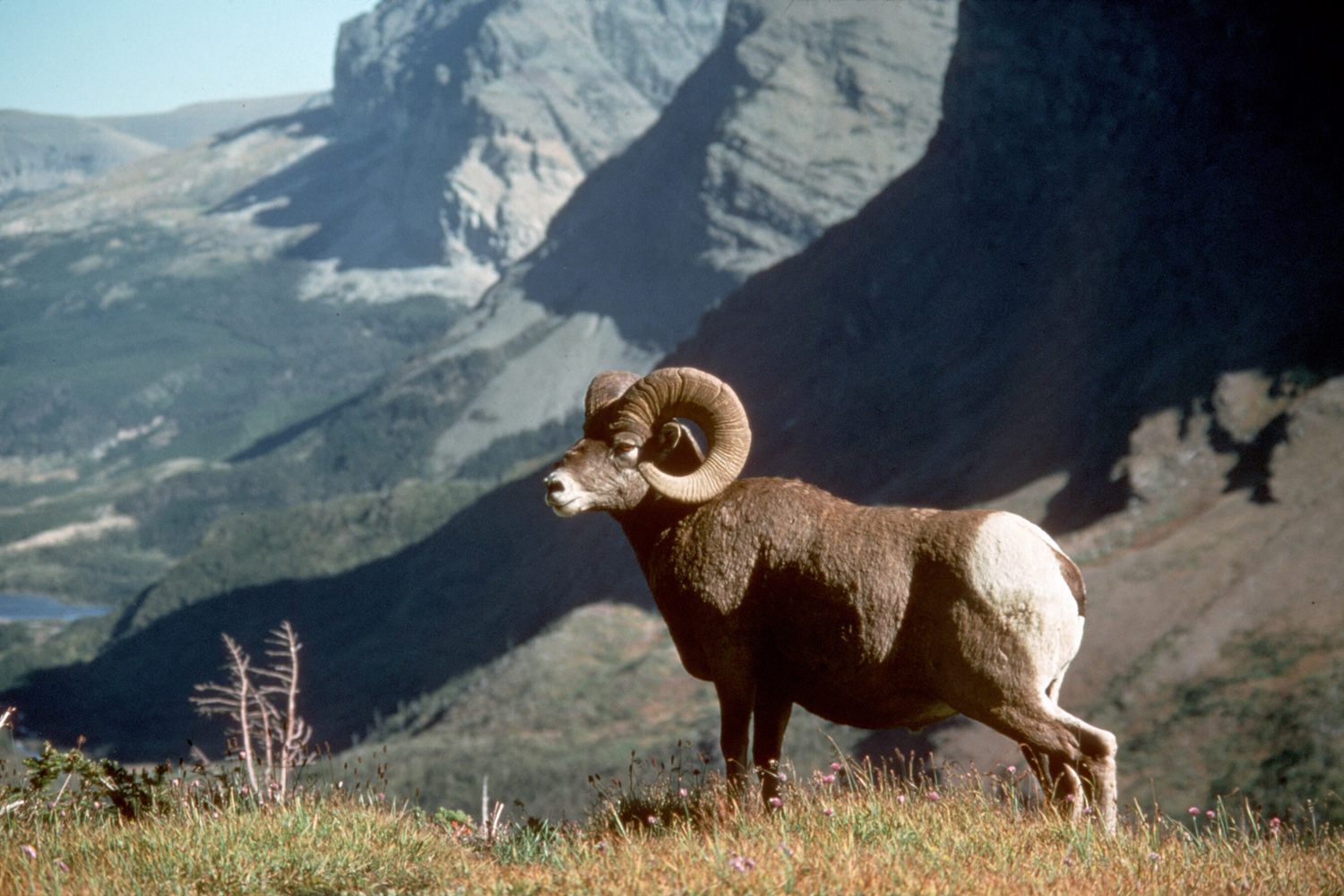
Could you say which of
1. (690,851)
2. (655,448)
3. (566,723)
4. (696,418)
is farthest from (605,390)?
(566,723)

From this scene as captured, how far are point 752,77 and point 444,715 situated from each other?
331ft

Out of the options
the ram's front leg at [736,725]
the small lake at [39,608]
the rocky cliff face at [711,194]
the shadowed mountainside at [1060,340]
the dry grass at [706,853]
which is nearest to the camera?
the dry grass at [706,853]

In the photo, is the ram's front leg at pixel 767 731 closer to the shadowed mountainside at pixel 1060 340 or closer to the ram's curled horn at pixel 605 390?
the ram's curled horn at pixel 605 390

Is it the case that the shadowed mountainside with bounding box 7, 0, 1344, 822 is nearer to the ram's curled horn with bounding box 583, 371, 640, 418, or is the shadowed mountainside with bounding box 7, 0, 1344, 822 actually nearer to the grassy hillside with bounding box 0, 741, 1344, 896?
the grassy hillside with bounding box 0, 741, 1344, 896

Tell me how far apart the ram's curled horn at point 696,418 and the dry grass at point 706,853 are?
2056 millimetres

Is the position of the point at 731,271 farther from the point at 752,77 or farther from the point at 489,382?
the point at 489,382

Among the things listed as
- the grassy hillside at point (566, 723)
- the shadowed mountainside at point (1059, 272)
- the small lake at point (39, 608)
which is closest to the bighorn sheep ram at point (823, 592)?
the grassy hillside at point (566, 723)

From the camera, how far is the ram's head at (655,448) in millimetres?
8188

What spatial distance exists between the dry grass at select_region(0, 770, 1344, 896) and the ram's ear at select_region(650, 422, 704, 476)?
2276 mm

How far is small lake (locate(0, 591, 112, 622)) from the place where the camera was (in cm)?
15038

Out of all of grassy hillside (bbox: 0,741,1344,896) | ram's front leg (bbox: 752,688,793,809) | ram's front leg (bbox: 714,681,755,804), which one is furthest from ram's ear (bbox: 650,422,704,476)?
grassy hillside (bbox: 0,741,1344,896)

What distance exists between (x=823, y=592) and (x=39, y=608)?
569 ft

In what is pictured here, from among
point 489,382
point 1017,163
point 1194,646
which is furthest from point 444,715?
point 489,382

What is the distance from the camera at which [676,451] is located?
28.3 ft
